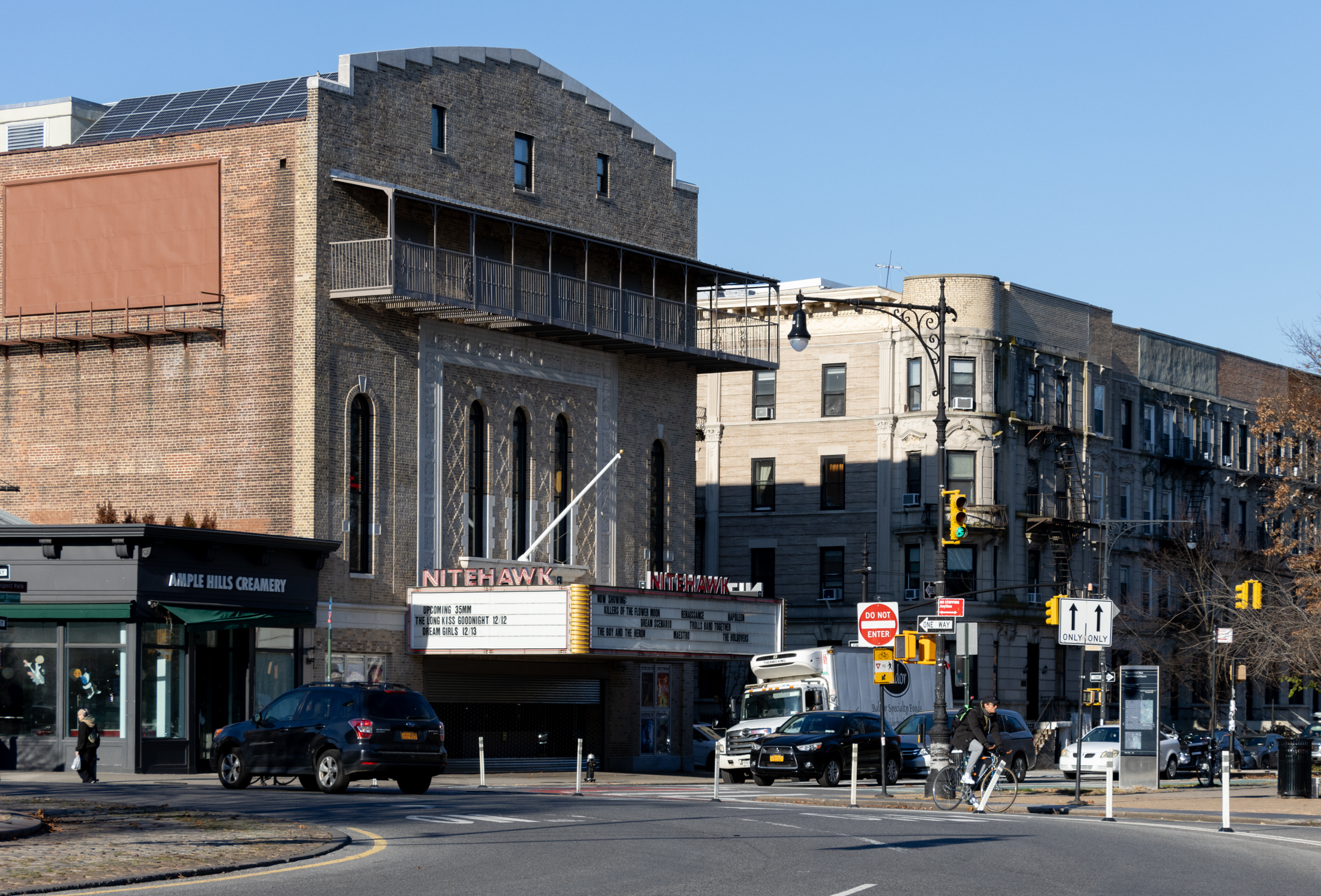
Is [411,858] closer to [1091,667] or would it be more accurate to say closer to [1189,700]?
[1091,667]

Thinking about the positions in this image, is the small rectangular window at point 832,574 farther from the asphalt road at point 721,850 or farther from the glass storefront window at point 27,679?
the asphalt road at point 721,850

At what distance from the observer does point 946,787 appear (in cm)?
2881

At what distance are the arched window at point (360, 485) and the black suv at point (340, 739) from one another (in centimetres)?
1259

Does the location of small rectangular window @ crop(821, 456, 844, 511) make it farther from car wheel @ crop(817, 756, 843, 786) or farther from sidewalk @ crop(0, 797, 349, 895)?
sidewalk @ crop(0, 797, 349, 895)

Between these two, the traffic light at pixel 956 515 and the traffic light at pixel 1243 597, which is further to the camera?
the traffic light at pixel 1243 597

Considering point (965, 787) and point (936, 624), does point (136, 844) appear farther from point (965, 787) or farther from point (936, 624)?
point (936, 624)

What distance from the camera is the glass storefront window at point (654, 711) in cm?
4931

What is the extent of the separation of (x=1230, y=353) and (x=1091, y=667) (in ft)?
60.6

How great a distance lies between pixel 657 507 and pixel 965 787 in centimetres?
2311

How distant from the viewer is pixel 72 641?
3759 centimetres

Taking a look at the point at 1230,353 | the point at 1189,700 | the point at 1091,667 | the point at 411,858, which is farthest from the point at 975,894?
the point at 1230,353

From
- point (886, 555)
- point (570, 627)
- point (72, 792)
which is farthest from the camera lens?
point (886, 555)

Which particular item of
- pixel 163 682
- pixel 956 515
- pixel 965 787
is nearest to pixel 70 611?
pixel 163 682

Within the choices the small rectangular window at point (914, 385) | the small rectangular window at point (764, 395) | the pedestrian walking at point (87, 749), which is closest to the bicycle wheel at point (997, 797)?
the pedestrian walking at point (87, 749)
